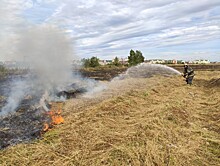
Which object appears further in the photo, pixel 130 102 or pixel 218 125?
pixel 130 102

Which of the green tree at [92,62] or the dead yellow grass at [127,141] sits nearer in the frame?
the dead yellow grass at [127,141]

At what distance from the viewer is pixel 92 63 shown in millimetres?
66375

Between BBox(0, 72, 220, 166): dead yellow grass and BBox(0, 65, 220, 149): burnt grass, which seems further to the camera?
BBox(0, 65, 220, 149): burnt grass

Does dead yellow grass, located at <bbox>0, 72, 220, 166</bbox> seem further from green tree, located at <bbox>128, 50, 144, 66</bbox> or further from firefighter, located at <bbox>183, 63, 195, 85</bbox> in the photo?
green tree, located at <bbox>128, 50, 144, 66</bbox>

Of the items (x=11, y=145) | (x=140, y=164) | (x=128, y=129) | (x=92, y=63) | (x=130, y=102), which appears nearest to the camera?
(x=140, y=164)

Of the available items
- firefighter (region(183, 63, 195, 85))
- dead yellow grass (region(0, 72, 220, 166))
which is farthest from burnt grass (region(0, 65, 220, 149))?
firefighter (region(183, 63, 195, 85))

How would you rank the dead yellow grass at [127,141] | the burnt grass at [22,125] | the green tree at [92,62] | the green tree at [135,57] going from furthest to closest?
the green tree at [92,62], the green tree at [135,57], the burnt grass at [22,125], the dead yellow grass at [127,141]

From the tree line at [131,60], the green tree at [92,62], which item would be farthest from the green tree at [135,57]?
the green tree at [92,62]

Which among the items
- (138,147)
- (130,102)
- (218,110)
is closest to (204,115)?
(218,110)

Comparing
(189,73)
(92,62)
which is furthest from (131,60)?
(189,73)

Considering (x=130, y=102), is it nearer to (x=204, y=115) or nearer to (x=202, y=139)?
(x=204, y=115)

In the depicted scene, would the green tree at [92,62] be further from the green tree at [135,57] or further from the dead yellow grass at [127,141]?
the dead yellow grass at [127,141]

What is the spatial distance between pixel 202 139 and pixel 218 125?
1699mm

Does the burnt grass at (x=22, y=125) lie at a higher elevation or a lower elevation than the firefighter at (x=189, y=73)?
lower
